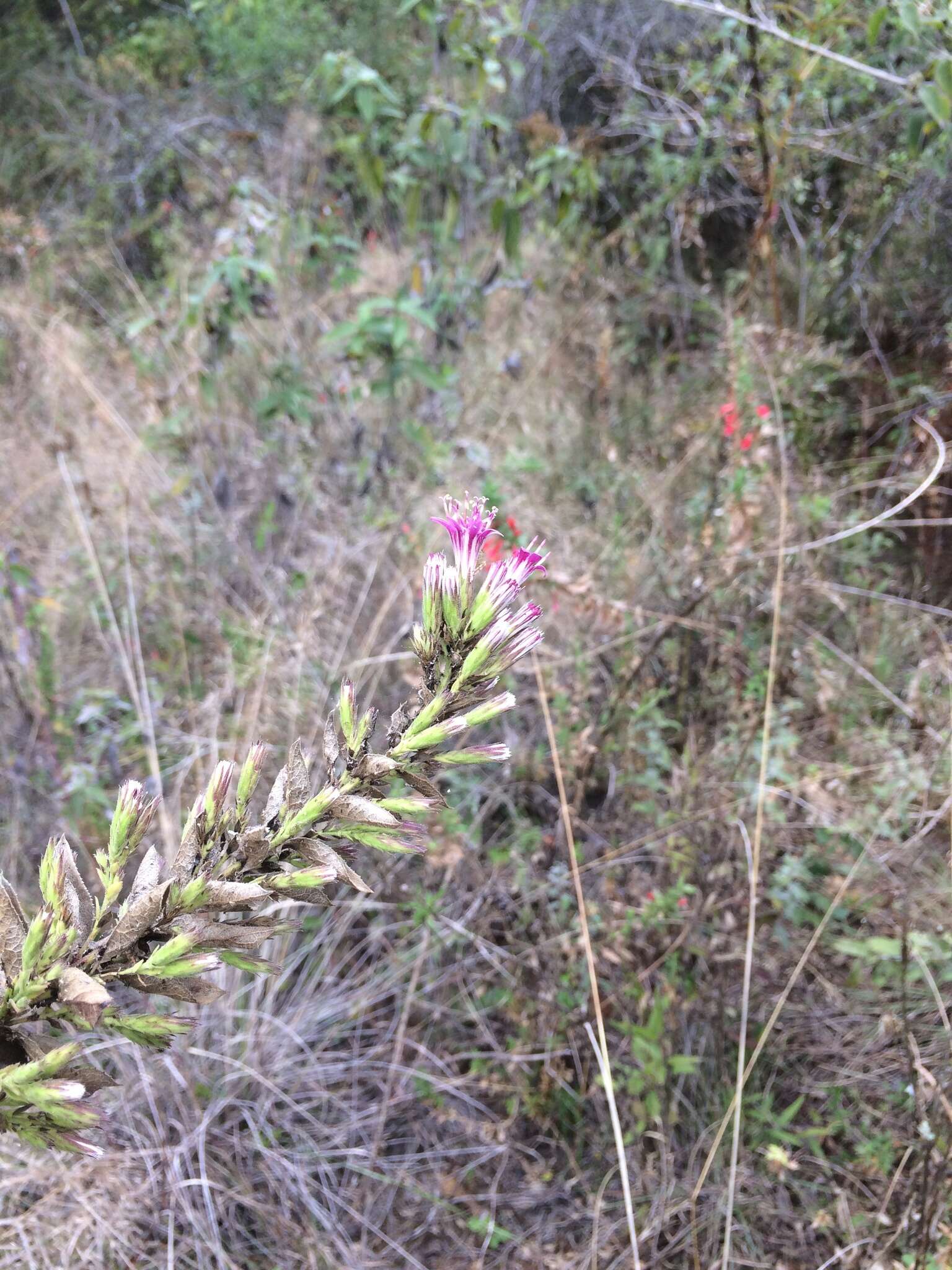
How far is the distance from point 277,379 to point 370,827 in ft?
8.99

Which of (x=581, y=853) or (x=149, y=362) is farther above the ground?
(x=149, y=362)

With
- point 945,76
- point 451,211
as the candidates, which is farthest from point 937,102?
point 451,211

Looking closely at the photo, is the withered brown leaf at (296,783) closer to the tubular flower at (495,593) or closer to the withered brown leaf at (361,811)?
→ the withered brown leaf at (361,811)

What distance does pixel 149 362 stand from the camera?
133 inches

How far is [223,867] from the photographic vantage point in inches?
23.6

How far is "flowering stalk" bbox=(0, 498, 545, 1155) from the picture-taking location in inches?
21.1

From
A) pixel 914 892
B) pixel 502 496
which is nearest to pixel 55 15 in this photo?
pixel 502 496

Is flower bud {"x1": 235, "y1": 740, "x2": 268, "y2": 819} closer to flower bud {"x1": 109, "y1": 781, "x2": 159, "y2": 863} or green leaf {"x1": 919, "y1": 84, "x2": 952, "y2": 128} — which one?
flower bud {"x1": 109, "y1": 781, "x2": 159, "y2": 863}

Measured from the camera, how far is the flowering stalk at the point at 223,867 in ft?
1.76

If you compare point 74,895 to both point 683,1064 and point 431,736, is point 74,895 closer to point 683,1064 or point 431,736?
point 431,736

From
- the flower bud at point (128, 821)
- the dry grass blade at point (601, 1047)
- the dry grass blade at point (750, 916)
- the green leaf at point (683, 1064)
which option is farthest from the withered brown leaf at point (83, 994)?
the green leaf at point (683, 1064)

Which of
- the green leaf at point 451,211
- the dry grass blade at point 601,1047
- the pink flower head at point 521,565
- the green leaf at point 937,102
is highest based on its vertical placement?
the green leaf at point 937,102

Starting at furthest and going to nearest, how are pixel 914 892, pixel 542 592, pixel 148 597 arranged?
pixel 148 597, pixel 542 592, pixel 914 892

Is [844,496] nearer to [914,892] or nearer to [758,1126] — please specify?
[914,892]
